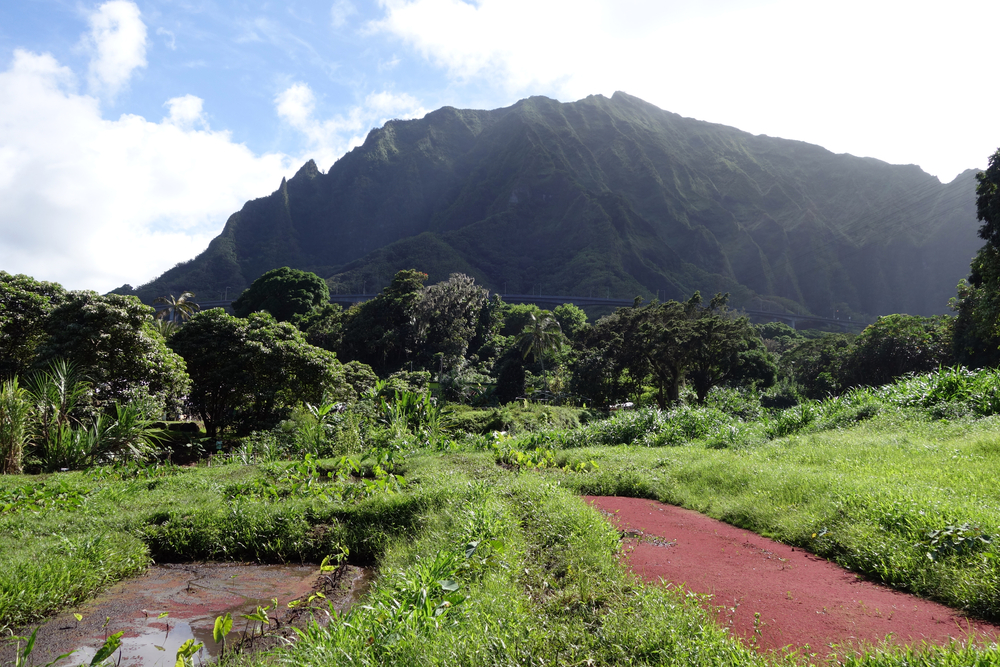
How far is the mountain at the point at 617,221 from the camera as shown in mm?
124062

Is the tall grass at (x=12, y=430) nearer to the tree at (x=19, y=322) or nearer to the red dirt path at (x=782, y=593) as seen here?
the tree at (x=19, y=322)

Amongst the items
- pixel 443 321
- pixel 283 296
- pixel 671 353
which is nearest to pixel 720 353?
pixel 671 353

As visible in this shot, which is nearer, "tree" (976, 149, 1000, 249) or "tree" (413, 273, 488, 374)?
"tree" (976, 149, 1000, 249)

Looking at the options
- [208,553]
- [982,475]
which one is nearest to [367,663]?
[208,553]

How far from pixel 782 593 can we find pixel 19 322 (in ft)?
57.5

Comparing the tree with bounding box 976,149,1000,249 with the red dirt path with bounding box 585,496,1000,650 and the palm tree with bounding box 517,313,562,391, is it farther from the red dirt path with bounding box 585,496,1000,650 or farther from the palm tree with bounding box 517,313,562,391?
the palm tree with bounding box 517,313,562,391

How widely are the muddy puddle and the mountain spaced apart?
101m

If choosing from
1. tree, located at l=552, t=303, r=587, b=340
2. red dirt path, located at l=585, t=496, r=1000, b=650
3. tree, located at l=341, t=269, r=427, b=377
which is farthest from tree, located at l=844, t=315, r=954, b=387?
red dirt path, located at l=585, t=496, r=1000, b=650

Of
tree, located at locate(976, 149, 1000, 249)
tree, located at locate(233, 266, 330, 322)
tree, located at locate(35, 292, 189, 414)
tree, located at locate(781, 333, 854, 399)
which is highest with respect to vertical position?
tree, located at locate(233, 266, 330, 322)

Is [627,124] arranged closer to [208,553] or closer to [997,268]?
[997,268]

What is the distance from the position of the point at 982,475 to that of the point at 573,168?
171m

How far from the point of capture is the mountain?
407ft

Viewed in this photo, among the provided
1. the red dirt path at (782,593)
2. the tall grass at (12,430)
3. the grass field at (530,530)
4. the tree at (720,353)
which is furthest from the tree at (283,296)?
the red dirt path at (782,593)

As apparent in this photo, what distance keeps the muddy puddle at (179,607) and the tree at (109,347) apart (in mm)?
10377
